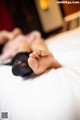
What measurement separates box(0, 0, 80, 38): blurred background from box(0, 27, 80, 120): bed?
2.28 meters

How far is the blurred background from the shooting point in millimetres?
2955

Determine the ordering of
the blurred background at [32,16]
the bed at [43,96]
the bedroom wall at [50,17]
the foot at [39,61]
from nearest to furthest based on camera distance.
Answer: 1. the bed at [43,96]
2. the foot at [39,61]
3. the blurred background at [32,16]
4. the bedroom wall at [50,17]

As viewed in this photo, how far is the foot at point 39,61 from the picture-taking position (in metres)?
0.68

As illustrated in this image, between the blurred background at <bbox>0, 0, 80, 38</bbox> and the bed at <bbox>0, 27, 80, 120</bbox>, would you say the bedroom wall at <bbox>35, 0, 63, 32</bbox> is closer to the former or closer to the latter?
the blurred background at <bbox>0, 0, 80, 38</bbox>

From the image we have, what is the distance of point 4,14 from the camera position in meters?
2.92

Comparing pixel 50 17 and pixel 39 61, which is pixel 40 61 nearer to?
pixel 39 61

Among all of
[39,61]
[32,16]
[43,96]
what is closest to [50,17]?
[32,16]

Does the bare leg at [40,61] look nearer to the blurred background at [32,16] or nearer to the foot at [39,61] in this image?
the foot at [39,61]

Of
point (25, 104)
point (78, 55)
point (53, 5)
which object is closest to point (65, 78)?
point (25, 104)

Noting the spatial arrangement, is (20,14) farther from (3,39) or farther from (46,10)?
(3,39)

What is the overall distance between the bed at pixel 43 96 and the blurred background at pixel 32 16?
2276 mm

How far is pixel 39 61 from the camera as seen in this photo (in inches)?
28.3

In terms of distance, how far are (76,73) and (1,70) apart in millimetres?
338

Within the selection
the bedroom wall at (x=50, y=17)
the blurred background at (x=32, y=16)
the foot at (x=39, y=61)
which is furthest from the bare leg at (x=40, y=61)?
the bedroom wall at (x=50, y=17)
